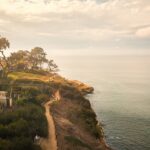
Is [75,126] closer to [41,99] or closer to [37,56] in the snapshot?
[41,99]

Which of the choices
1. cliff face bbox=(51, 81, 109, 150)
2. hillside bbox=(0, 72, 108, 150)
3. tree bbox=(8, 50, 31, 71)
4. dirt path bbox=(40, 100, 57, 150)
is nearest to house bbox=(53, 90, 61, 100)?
hillside bbox=(0, 72, 108, 150)

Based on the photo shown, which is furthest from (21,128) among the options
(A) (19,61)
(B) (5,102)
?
(A) (19,61)

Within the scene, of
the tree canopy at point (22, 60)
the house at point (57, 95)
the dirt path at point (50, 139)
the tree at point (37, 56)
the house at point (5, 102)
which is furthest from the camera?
the tree at point (37, 56)

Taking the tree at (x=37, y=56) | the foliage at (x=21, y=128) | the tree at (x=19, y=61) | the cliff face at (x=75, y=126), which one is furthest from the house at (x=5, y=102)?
the tree at (x=37, y=56)

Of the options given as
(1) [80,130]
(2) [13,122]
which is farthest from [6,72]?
(2) [13,122]

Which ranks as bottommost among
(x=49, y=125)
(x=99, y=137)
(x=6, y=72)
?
(x=99, y=137)

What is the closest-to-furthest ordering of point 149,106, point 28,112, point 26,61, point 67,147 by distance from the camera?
1. point 67,147
2. point 28,112
3. point 149,106
4. point 26,61

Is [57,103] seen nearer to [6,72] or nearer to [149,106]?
[6,72]

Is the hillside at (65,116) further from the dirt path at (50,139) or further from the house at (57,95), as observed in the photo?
the house at (57,95)
